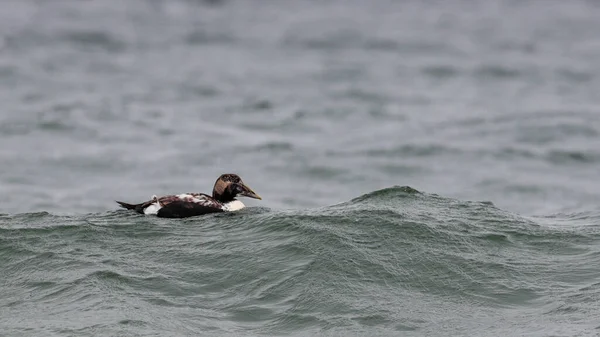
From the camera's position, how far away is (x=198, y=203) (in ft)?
42.1

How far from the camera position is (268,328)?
29.1ft

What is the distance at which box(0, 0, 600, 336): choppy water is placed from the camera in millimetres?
9438

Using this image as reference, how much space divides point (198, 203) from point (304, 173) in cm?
917

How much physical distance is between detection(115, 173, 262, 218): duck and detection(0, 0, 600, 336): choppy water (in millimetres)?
292

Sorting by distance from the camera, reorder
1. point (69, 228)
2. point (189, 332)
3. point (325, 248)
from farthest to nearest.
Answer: point (69, 228) < point (325, 248) < point (189, 332)

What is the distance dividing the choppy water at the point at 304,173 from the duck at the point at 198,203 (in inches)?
11.5

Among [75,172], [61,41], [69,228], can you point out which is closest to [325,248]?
[69,228]

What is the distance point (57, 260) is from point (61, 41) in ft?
81.6

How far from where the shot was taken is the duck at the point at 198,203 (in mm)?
12656

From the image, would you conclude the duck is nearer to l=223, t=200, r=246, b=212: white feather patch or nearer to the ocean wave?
l=223, t=200, r=246, b=212: white feather patch

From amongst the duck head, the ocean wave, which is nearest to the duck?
the duck head

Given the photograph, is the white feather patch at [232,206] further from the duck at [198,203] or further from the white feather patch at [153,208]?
the white feather patch at [153,208]

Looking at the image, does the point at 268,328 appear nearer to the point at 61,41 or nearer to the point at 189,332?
the point at 189,332

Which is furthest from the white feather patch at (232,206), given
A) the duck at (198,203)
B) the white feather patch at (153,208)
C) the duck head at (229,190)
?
the white feather patch at (153,208)
